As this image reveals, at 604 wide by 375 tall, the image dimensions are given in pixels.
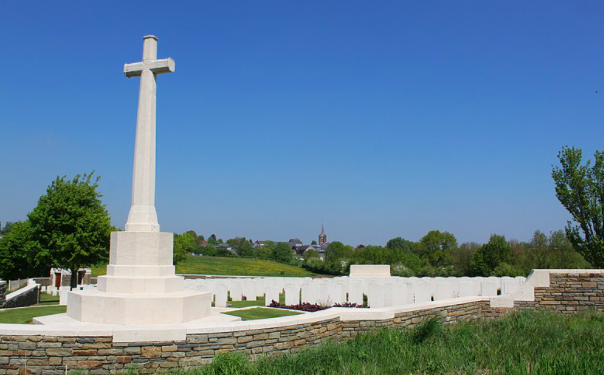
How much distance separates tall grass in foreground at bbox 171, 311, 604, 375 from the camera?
5.78 m

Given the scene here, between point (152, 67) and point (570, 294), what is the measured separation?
40.5ft

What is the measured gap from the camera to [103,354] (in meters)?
6.06

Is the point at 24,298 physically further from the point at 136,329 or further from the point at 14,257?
the point at 14,257

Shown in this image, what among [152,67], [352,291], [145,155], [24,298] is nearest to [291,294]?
[352,291]

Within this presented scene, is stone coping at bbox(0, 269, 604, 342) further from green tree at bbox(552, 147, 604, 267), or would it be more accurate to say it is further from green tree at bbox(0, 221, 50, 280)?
green tree at bbox(0, 221, 50, 280)

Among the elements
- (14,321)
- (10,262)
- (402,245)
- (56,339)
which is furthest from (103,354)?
(402,245)

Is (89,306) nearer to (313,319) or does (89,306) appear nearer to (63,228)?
(313,319)

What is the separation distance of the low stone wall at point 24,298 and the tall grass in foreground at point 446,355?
1149cm

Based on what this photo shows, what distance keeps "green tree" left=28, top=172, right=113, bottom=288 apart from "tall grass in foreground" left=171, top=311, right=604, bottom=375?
13791mm

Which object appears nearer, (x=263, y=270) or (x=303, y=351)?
(x=303, y=351)

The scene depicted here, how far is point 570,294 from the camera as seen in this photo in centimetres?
1291

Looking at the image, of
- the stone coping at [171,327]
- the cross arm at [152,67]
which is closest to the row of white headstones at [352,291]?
the stone coping at [171,327]

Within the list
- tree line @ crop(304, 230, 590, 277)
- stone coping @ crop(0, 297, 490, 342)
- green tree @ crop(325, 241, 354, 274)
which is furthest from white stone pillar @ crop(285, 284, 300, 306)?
green tree @ crop(325, 241, 354, 274)

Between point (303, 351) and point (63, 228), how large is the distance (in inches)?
586
